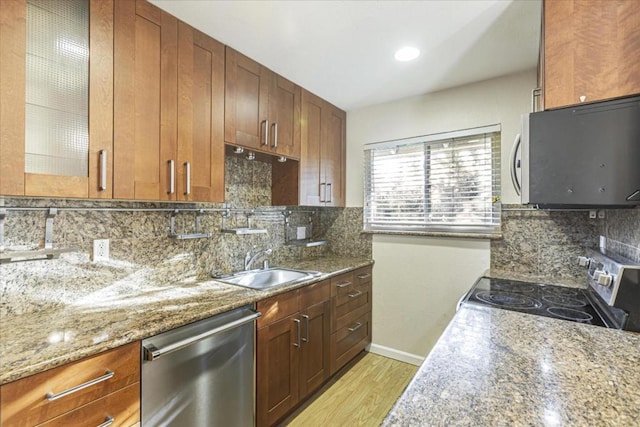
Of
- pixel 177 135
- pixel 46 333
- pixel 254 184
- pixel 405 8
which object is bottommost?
pixel 46 333

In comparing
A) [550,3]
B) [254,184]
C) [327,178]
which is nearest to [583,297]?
[550,3]

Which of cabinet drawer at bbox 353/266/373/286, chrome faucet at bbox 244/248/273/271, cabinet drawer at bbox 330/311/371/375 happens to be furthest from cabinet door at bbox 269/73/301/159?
cabinet drawer at bbox 330/311/371/375

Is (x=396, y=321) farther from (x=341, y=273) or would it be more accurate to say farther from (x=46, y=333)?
(x=46, y=333)

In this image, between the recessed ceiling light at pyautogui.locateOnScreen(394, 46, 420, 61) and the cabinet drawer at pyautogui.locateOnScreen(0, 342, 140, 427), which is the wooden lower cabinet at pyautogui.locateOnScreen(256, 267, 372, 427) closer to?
the cabinet drawer at pyautogui.locateOnScreen(0, 342, 140, 427)

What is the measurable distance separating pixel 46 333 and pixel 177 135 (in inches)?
40.8

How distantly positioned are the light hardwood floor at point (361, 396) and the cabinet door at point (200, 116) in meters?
1.57

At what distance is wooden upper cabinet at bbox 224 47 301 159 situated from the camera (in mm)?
1960

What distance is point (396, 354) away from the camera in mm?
2840

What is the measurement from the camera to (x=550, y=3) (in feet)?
4.26

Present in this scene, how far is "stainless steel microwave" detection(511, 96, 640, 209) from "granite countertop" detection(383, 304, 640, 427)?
49 cm

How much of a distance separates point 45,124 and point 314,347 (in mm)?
1941

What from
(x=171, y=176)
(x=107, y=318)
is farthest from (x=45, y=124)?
(x=107, y=318)

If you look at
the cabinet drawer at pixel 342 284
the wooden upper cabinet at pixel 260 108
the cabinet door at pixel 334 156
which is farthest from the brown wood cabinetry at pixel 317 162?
the cabinet drawer at pixel 342 284

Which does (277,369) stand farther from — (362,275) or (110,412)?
(362,275)
